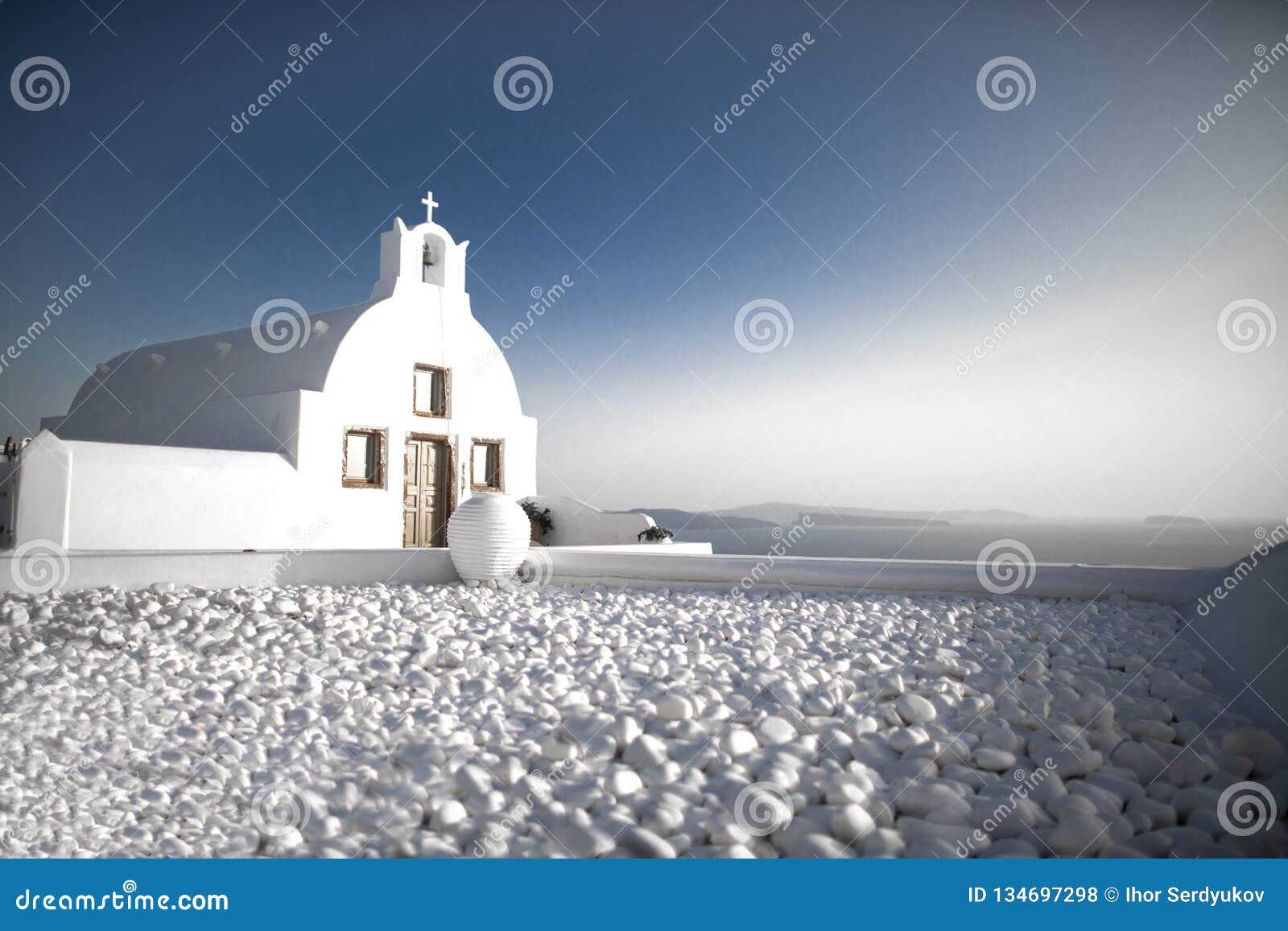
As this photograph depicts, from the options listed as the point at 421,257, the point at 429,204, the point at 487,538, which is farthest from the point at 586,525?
the point at 429,204

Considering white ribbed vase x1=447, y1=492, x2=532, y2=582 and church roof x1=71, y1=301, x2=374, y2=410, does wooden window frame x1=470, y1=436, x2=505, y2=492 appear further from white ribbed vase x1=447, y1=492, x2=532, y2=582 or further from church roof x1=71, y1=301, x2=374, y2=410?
white ribbed vase x1=447, y1=492, x2=532, y2=582

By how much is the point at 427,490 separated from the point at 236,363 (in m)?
3.82

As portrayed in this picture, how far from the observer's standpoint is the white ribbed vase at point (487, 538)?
7883 millimetres

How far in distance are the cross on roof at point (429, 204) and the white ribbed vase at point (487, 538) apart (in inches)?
282

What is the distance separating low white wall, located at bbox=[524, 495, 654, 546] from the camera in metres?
12.9

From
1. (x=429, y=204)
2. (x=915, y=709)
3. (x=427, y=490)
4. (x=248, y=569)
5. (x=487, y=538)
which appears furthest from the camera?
(x=429, y=204)

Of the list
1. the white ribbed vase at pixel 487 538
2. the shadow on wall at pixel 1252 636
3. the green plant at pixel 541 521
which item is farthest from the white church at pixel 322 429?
the shadow on wall at pixel 1252 636

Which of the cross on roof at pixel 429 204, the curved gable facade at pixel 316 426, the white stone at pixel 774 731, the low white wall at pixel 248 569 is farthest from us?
the cross on roof at pixel 429 204

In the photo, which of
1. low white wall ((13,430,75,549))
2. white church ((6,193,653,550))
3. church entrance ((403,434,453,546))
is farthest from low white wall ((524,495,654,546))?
low white wall ((13,430,75,549))

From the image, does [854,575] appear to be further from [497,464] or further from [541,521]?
[497,464]

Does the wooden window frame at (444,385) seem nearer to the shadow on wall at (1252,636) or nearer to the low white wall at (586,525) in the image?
the low white wall at (586,525)

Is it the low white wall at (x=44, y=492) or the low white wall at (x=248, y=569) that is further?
the low white wall at (x=44, y=492)

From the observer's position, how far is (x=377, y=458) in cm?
1237

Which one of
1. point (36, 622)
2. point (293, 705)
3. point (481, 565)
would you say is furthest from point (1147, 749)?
point (36, 622)
